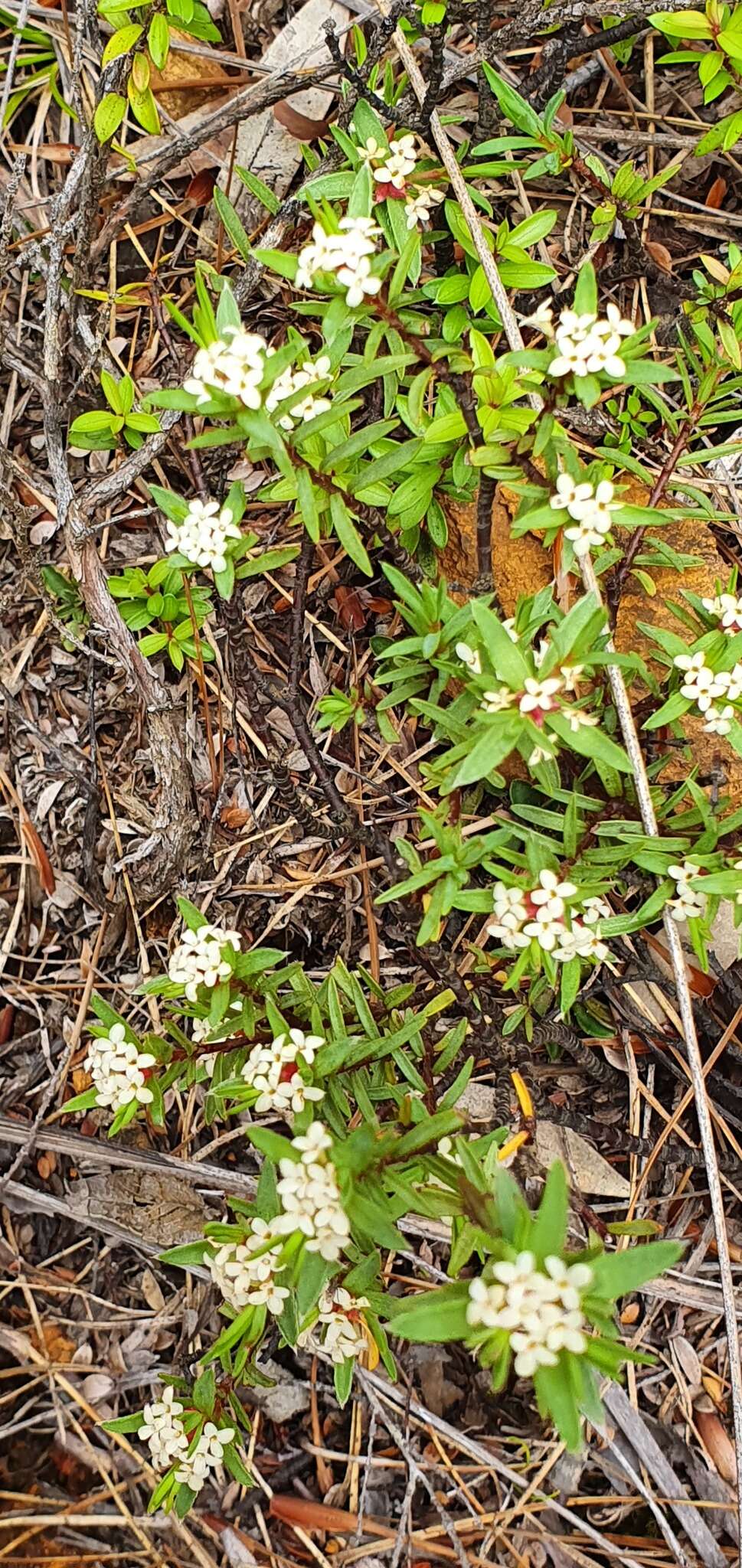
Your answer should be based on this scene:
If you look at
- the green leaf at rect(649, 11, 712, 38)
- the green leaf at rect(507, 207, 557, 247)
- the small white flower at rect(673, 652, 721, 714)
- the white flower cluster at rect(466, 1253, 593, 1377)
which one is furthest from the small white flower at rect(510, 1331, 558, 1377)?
the green leaf at rect(649, 11, 712, 38)

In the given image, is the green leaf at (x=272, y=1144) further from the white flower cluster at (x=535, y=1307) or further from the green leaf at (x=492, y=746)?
the green leaf at (x=492, y=746)

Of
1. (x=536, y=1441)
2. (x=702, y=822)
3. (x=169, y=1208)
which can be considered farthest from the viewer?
(x=169, y=1208)

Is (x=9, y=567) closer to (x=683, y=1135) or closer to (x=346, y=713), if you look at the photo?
(x=346, y=713)

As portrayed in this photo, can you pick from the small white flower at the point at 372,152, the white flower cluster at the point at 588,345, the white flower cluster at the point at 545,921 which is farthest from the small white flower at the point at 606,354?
the white flower cluster at the point at 545,921

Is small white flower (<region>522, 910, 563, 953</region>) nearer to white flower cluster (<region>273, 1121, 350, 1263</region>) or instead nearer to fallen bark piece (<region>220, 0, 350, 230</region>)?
white flower cluster (<region>273, 1121, 350, 1263</region>)

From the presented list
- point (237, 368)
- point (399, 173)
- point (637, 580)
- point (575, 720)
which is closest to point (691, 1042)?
point (575, 720)

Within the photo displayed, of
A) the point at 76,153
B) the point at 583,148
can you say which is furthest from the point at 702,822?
the point at 76,153
